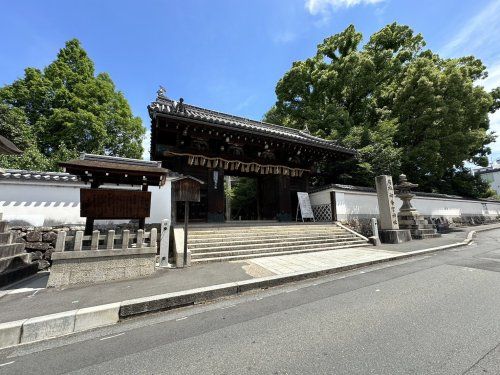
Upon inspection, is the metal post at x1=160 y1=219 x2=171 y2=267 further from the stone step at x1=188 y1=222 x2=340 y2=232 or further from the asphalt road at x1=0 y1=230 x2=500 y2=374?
the asphalt road at x1=0 y1=230 x2=500 y2=374

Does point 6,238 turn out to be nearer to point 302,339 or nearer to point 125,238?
point 125,238

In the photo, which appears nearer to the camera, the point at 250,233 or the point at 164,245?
the point at 164,245

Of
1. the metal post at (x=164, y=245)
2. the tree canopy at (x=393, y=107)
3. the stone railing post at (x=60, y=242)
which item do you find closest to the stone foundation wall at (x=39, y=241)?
the metal post at (x=164, y=245)

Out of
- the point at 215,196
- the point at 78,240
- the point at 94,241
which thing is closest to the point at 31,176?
the point at 78,240

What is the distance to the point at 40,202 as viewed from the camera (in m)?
8.21

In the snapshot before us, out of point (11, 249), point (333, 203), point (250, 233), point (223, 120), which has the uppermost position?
point (223, 120)

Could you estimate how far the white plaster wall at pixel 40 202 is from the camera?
783 cm

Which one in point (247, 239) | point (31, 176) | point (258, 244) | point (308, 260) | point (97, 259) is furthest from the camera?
point (247, 239)

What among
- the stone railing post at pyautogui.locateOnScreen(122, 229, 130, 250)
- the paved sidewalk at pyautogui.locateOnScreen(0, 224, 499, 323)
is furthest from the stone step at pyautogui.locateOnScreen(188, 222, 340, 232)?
the stone railing post at pyautogui.locateOnScreen(122, 229, 130, 250)

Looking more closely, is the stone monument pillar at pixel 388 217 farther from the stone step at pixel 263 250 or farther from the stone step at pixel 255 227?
the stone step at pixel 255 227

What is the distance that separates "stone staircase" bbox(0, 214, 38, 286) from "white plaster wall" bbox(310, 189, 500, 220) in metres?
13.6

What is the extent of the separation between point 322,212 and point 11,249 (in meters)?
13.8

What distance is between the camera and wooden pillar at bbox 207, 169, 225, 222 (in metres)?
12.3

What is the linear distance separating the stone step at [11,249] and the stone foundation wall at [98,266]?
1.95m
